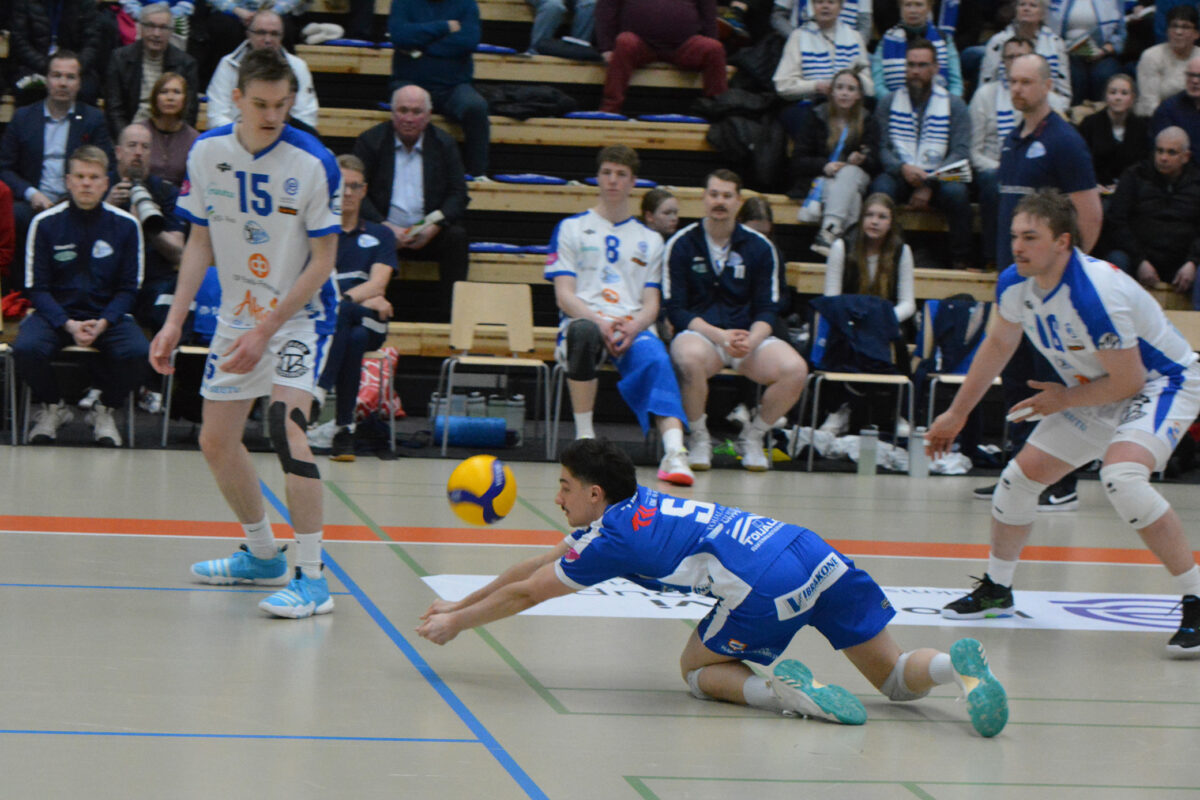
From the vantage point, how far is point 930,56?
37.4 ft

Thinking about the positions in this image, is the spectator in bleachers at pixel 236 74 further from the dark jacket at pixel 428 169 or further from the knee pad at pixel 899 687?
the knee pad at pixel 899 687

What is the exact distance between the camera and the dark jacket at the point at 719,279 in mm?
9312

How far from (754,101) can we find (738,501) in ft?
16.5

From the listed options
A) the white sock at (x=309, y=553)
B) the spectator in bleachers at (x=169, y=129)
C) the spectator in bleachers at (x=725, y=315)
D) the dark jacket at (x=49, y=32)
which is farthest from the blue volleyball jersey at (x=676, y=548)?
the dark jacket at (x=49, y=32)

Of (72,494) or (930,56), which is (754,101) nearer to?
(930,56)

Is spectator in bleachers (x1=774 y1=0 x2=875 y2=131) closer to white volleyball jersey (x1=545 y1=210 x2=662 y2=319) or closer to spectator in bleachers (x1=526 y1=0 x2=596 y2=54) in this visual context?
spectator in bleachers (x1=526 y1=0 x2=596 y2=54)

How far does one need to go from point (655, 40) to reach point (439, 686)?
8.95m

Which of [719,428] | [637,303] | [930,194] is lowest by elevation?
[719,428]

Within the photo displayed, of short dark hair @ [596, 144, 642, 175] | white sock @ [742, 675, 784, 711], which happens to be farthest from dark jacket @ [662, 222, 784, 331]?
white sock @ [742, 675, 784, 711]

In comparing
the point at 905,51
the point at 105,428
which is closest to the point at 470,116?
the point at 905,51

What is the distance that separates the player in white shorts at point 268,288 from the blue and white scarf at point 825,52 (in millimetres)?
7399

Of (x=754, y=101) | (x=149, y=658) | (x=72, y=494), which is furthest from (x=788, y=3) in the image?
(x=149, y=658)

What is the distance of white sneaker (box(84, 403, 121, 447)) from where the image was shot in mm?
8789

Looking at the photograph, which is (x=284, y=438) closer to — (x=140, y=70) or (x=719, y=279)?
(x=719, y=279)
